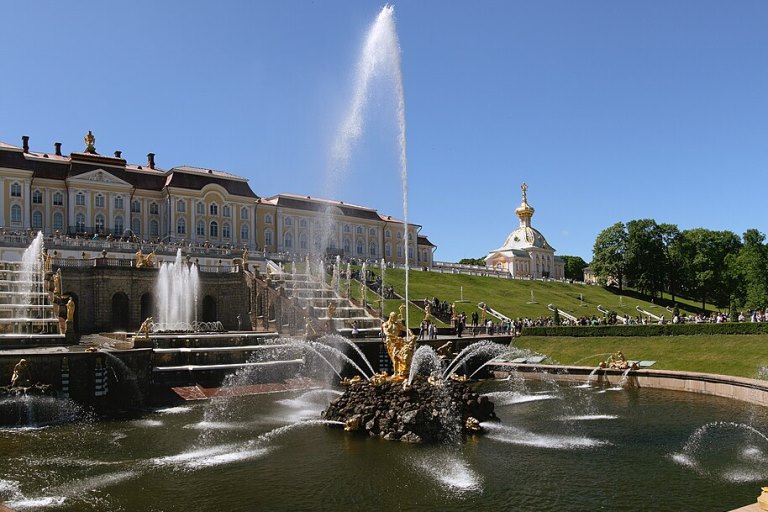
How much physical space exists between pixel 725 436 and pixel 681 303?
79.9m

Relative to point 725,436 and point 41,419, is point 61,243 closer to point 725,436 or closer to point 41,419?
point 41,419

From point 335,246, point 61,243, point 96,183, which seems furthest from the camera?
point 335,246

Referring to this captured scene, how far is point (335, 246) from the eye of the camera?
88875 mm

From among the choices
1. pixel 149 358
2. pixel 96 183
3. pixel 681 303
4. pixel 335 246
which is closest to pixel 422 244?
pixel 335 246

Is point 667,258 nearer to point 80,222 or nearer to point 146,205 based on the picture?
point 146,205

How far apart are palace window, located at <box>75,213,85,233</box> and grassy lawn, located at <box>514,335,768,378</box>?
48.0 meters

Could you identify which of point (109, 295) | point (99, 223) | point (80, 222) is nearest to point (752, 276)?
point (109, 295)

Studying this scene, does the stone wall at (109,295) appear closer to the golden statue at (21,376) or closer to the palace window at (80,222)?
the golden statue at (21,376)

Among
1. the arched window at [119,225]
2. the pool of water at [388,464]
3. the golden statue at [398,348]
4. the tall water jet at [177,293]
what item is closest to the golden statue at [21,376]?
the pool of water at [388,464]

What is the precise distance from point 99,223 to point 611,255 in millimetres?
69082

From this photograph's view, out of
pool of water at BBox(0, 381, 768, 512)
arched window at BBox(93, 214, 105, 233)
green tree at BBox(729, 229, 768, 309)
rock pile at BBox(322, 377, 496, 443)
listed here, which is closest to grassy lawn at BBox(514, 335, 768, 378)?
pool of water at BBox(0, 381, 768, 512)

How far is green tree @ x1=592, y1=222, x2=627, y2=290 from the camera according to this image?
301 ft

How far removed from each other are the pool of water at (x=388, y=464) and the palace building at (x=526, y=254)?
287 ft

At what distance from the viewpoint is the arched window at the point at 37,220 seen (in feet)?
212
